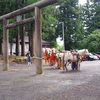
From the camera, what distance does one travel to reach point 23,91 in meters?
9.35

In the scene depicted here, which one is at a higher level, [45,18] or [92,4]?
[92,4]

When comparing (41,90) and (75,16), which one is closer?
(41,90)

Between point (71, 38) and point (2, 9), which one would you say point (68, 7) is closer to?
point (71, 38)

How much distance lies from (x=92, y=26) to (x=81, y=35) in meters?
4.15

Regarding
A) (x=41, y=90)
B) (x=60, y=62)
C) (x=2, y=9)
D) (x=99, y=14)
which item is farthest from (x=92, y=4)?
(x=41, y=90)

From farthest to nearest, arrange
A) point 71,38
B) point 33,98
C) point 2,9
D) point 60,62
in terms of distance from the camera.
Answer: point 71,38, point 2,9, point 60,62, point 33,98

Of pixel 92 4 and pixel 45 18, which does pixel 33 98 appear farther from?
pixel 92 4

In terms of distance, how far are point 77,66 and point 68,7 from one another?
124 feet

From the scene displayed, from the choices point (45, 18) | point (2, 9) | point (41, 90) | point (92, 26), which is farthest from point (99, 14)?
point (41, 90)

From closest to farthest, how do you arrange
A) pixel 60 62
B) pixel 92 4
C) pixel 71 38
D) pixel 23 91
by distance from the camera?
pixel 23 91 < pixel 60 62 < pixel 71 38 < pixel 92 4

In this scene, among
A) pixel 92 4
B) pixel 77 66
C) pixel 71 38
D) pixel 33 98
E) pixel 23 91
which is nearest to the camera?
pixel 33 98

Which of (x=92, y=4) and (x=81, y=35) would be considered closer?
(x=81, y=35)

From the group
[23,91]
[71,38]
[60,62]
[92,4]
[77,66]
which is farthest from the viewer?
[92,4]

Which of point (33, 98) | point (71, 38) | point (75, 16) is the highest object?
point (75, 16)
